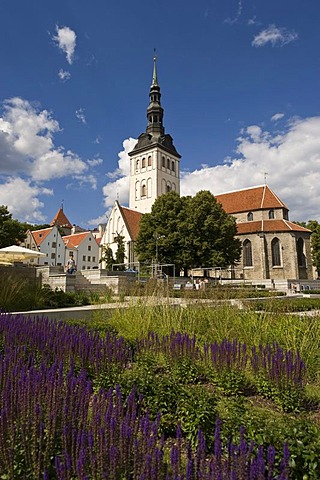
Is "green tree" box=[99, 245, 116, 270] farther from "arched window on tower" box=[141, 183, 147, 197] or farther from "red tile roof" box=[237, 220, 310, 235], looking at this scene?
"red tile roof" box=[237, 220, 310, 235]

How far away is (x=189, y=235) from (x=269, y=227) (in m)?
17.3

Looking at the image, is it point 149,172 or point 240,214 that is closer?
point 240,214

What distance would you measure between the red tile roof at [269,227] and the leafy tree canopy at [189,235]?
33.3 ft

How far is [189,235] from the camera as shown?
38156mm

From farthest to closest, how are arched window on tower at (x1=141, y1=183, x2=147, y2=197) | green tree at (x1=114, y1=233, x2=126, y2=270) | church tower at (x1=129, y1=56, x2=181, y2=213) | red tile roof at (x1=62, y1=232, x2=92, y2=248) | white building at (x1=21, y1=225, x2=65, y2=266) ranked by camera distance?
arched window on tower at (x1=141, y1=183, x2=147, y2=197), red tile roof at (x1=62, y1=232, x2=92, y2=248), church tower at (x1=129, y1=56, x2=181, y2=213), white building at (x1=21, y1=225, x2=65, y2=266), green tree at (x1=114, y1=233, x2=126, y2=270)

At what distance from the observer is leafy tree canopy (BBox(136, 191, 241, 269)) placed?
37594mm

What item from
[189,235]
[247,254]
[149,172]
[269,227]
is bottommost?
[247,254]

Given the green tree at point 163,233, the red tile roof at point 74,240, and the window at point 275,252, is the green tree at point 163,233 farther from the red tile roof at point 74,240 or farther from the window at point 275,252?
the red tile roof at point 74,240

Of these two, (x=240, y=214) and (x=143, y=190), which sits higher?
(x=143, y=190)

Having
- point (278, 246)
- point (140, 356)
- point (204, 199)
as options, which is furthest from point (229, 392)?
point (278, 246)

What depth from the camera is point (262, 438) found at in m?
A: 2.48

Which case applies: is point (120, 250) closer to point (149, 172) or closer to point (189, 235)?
point (149, 172)

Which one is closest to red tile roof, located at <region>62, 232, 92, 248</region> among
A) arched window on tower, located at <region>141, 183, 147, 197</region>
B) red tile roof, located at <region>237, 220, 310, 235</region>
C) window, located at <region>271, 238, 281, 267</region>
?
arched window on tower, located at <region>141, 183, 147, 197</region>

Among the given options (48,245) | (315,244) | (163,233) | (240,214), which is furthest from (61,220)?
(315,244)
